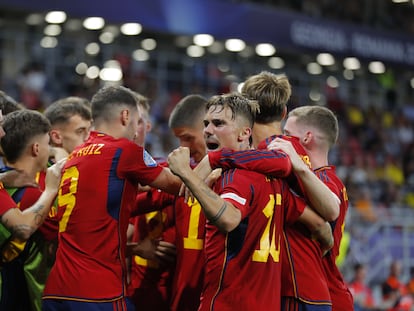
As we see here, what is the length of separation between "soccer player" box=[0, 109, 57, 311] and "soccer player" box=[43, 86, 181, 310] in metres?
0.48

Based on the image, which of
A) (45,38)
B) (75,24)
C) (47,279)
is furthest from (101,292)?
(75,24)

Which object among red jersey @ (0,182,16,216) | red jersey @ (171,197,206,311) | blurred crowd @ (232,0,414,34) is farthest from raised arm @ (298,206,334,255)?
blurred crowd @ (232,0,414,34)

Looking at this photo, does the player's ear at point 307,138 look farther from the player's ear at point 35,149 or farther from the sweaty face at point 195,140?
the player's ear at point 35,149


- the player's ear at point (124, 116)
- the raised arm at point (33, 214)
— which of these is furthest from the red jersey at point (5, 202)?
the player's ear at point (124, 116)

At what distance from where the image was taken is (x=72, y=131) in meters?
6.39

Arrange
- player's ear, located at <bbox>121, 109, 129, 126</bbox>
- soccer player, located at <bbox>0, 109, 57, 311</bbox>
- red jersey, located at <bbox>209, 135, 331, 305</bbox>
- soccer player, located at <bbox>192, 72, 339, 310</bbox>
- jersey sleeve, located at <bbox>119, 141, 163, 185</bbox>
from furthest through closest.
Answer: soccer player, located at <bbox>0, 109, 57, 311</bbox>, player's ear, located at <bbox>121, 109, 129, 126</bbox>, jersey sleeve, located at <bbox>119, 141, 163, 185</bbox>, red jersey, located at <bbox>209, 135, 331, 305</bbox>, soccer player, located at <bbox>192, 72, 339, 310</bbox>

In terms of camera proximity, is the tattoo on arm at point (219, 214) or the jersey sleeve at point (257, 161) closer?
the tattoo on arm at point (219, 214)

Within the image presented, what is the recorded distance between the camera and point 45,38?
730 inches

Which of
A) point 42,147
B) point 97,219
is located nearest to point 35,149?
point 42,147

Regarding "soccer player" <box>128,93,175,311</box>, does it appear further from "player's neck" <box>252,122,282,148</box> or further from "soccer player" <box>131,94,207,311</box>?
"player's neck" <box>252,122,282,148</box>

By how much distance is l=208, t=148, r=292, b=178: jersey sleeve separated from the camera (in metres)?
4.73

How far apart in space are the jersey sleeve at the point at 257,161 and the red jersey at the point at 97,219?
1.80 ft

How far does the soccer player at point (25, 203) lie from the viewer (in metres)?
5.61

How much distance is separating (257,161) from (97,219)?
108cm
